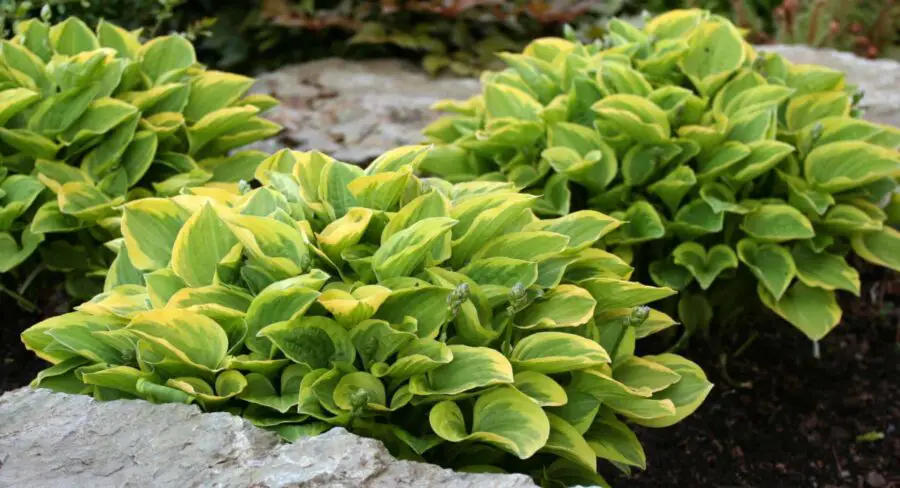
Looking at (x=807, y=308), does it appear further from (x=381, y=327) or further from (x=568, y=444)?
(x=381, y=327)

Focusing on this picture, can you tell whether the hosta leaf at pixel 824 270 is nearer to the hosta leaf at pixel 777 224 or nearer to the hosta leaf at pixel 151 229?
the hosta leaf at pixel 777 224

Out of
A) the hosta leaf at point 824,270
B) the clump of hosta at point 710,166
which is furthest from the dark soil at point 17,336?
the hosta leaf at point 824,270

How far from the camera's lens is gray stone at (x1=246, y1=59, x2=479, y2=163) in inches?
176

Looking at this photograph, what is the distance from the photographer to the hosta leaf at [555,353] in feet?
6.86

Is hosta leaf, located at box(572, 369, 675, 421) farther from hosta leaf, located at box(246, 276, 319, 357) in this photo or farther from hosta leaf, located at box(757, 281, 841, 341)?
hosta leaf, located at box(757, 281, 841, 341)

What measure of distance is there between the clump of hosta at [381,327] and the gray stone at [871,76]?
2.37 m

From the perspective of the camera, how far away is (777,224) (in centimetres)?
314

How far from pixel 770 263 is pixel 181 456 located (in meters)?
2.07

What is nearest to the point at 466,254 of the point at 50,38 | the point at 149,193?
the point at 149,193

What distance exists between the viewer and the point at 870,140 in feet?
11.2

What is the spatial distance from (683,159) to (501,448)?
4.97ft

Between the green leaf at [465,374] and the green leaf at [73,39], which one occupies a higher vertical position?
the green leaf at [73,39]

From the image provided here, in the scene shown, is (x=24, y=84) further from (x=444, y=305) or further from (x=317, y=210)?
(x=444, y=305)

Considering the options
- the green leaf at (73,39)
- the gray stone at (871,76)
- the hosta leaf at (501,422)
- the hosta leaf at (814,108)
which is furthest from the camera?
the gray stone at (871,76)
